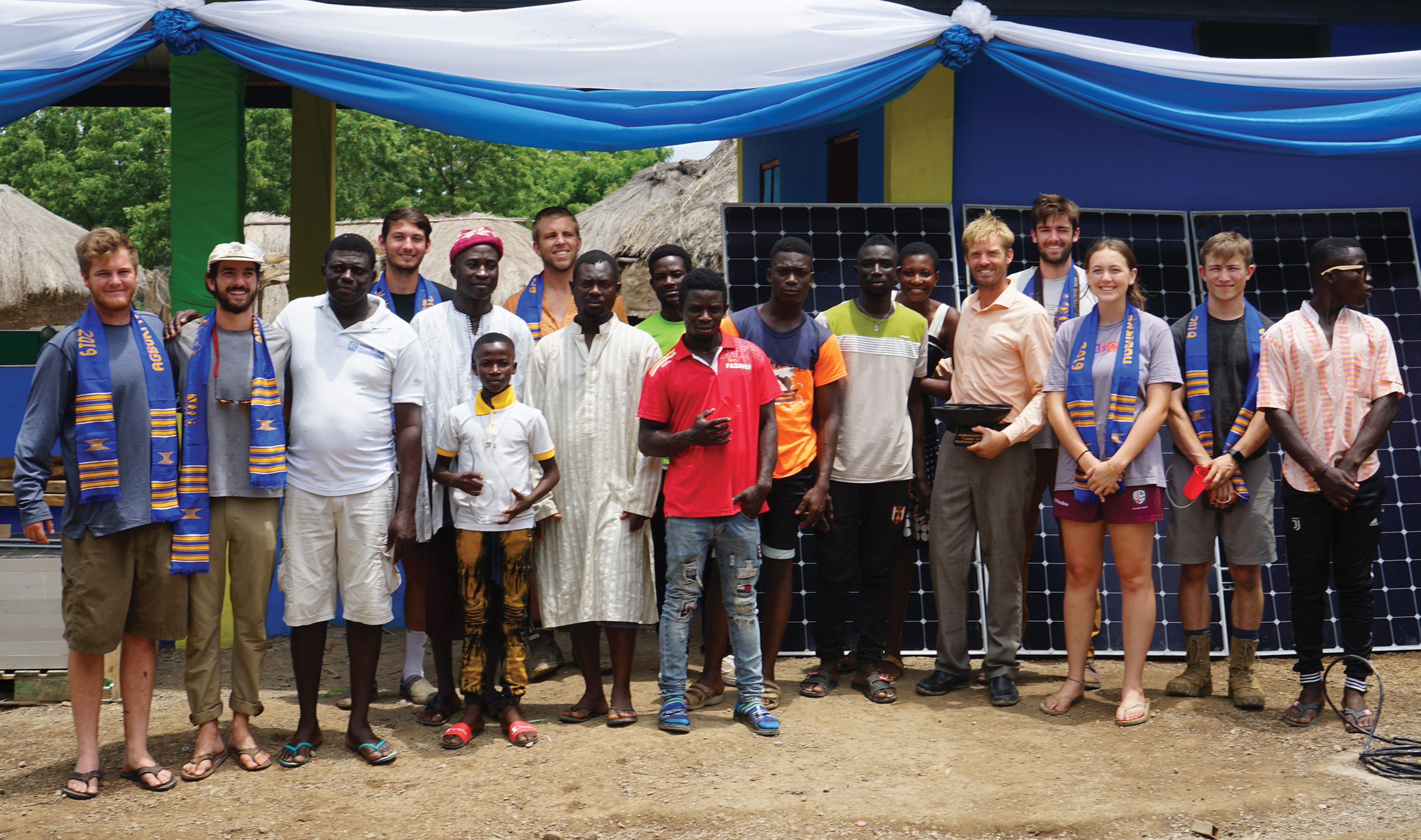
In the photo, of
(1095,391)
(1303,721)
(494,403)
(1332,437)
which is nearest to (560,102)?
(494,403)

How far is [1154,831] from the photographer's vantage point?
375 centimetres

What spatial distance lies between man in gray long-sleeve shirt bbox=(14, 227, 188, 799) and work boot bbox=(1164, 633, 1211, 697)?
13.8 ft

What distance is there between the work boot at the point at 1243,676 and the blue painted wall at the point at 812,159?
10.3 ft

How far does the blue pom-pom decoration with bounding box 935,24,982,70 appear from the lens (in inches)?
210

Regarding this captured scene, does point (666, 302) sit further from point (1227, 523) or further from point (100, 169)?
point (100, 169)

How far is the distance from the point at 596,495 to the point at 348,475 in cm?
99

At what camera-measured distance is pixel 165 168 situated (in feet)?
82.1

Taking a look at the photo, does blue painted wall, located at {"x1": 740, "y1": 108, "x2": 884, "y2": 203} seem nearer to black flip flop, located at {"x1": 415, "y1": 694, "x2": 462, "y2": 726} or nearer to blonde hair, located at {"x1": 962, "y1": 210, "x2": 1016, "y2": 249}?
blonde hair, located at {"x1": 962, "y1": 210, "x2": 1016, "y2": 249}

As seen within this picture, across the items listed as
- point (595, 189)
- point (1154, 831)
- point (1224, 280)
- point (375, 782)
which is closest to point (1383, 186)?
point (1224, 280)

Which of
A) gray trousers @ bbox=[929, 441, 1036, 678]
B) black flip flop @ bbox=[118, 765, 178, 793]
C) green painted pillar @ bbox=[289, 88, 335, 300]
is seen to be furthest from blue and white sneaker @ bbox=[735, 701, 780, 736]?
green painted pillar @ bbox=[289, 88, 335, 300]

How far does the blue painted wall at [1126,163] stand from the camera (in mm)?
6555

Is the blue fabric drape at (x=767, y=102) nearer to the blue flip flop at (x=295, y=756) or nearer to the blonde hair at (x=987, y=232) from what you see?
the blonde hair at (x=987, y=232)

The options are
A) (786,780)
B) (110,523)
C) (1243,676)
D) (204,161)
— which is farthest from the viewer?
(204,161)

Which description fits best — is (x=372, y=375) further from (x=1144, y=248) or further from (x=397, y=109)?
(x=1144, y=248)
